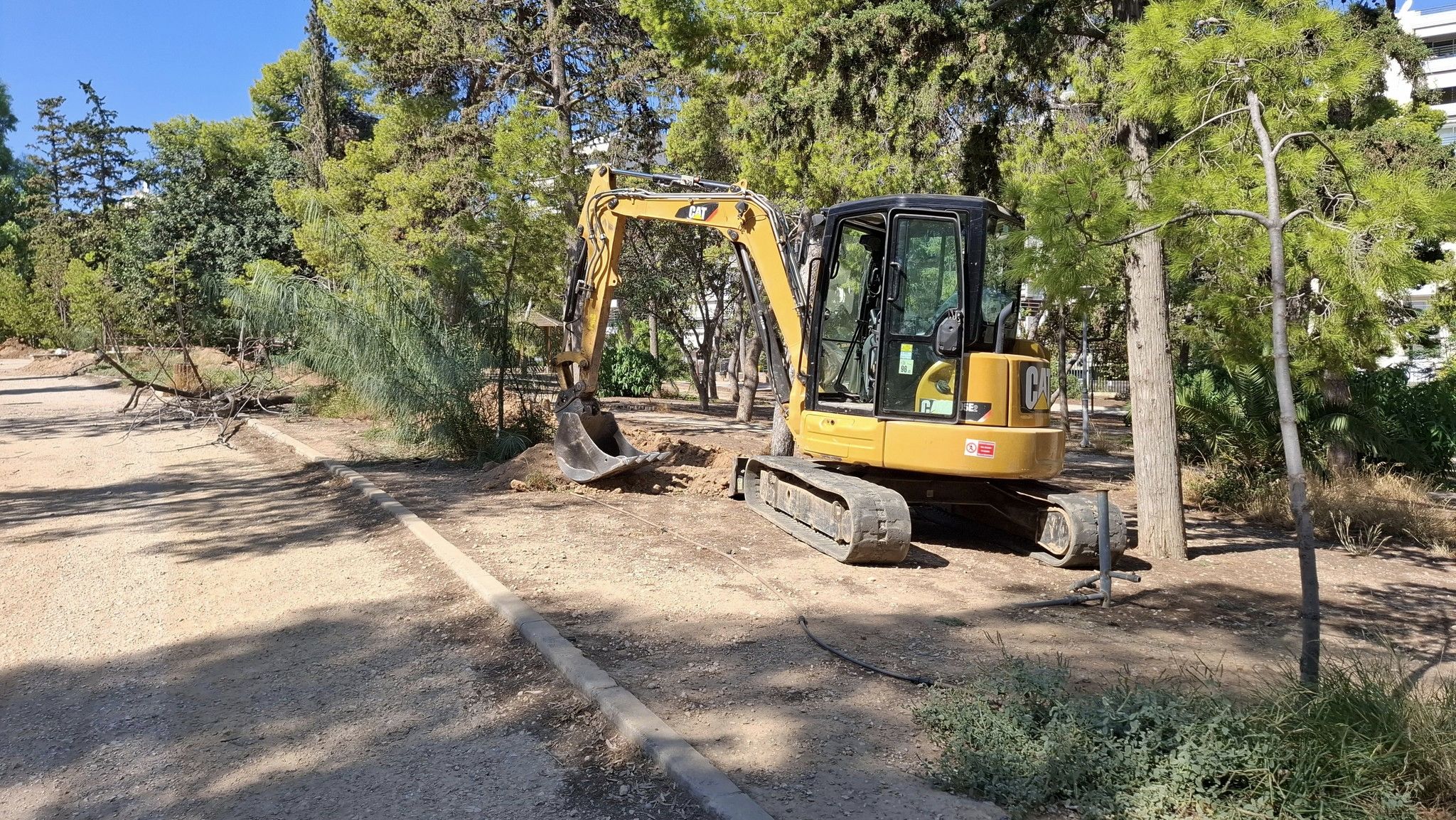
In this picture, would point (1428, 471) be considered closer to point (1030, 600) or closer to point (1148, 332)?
point (1148, 332)

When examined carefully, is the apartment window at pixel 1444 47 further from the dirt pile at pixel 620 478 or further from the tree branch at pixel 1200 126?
the tree branch at pixel 1200 126

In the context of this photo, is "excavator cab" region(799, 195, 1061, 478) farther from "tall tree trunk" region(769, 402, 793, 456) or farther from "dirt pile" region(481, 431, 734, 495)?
"tall tree trunk" region(769, 402, 793, 456)

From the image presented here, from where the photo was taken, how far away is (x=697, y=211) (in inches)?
396

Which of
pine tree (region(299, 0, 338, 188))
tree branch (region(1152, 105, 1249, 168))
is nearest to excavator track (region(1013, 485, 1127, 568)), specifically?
tree branch (region(1152, 105, 1249, 168))

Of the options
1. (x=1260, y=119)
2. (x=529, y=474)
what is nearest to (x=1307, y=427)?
(x=1260, y=119)

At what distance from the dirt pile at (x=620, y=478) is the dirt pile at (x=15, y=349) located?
49275mm

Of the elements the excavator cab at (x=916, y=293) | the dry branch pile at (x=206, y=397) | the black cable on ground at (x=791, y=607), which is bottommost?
the black cable on ground at (x=791, y=607)

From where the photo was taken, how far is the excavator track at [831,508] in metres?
7.52

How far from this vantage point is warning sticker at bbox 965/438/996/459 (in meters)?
7.60

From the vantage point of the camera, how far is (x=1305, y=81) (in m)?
5.49

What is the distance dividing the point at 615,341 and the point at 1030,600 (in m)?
26.7

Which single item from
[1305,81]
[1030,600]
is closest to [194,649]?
[1030,600]

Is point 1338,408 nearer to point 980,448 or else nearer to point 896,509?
point 980,448

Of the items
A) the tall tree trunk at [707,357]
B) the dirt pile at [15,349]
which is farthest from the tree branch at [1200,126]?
the dirt pile at [15,349]
